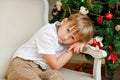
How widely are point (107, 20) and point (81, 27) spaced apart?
0.22m

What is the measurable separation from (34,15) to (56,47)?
1.00ft

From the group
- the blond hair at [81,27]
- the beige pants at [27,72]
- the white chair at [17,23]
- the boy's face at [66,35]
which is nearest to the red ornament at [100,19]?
the blond hair at [81,27]

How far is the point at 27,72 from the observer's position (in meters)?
1.26

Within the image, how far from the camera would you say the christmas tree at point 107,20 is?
4.80 ft

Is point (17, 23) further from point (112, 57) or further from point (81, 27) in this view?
point (112, 57)

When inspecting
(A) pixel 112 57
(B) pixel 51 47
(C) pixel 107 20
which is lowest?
(A) pixel 112 57

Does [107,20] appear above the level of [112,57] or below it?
above

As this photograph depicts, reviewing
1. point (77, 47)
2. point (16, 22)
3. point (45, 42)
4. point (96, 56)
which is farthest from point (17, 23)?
point (96, 56)

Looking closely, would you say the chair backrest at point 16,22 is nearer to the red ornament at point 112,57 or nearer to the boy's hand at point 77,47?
the boy's hand at point 77,47

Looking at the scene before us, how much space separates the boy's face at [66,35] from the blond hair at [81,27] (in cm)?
2

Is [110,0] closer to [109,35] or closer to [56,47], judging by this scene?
[109,35]

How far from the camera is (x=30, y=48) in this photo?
1.42 m

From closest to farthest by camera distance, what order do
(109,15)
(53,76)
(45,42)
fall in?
(53,76) < (45,42) < (109,15)

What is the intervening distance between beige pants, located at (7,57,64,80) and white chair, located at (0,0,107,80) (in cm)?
11
